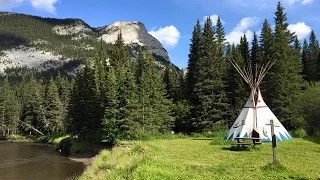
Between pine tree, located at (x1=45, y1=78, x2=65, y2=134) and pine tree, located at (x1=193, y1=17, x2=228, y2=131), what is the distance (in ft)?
154

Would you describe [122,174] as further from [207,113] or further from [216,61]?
[216,61]

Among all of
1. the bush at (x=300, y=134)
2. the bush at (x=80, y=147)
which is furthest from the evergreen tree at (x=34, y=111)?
the bush at (x=300, y=134)

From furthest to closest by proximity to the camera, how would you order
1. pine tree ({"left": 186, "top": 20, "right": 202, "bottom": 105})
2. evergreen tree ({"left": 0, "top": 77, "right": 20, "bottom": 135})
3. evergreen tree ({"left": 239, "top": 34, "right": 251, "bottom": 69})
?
evergreen tree ({"left": 0, "top": 77, "right": 20, "bottom": 135}) → evergreen tree ({"left": 239, "top": 34, "right": 251, "bottom": 69}) → pine tree ({"left": 186, "top": 20, "right": 202, "bottom": 105})

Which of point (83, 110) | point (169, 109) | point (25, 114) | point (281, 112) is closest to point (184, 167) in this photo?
point (281, 112)

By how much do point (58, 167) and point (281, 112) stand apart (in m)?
28.4

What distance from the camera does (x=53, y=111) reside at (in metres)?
87.2

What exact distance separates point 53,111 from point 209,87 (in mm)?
50180

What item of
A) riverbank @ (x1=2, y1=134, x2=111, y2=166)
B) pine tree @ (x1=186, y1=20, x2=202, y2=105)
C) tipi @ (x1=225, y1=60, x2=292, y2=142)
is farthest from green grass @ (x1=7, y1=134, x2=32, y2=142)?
tipi @ (x1=225, y1=60, x2=292, y2=142)

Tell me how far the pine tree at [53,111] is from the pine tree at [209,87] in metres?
47.1

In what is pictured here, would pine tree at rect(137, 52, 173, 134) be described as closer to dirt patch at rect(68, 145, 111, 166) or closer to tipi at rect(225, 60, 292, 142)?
dirt patch at rect(68, 145, 111, 166)

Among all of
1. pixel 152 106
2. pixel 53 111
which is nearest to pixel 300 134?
pixel 152 106

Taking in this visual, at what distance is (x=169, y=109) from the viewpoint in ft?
176

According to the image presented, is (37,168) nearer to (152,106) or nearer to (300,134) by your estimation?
(152,106)

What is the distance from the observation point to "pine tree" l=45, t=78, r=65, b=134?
87875 millimetres
